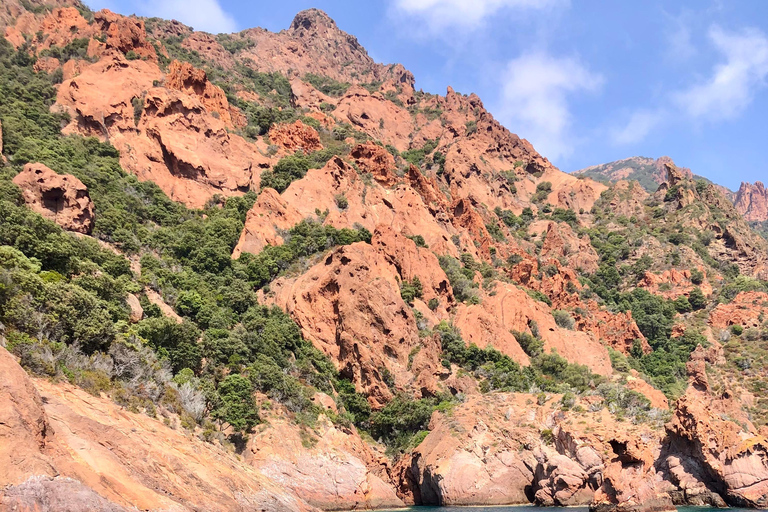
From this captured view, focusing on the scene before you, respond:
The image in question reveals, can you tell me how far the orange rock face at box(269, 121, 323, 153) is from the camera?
8044 centimetres

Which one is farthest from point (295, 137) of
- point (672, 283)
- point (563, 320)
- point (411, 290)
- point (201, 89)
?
point (672, 283)

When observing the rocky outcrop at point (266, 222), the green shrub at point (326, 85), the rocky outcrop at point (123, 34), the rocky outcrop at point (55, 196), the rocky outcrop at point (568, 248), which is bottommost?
the rocky outcrop at point (55, 196)

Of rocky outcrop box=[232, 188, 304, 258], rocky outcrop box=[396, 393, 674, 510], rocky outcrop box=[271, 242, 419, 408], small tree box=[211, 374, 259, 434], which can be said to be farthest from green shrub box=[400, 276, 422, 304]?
small tree box=[211, 374, 259, 434]

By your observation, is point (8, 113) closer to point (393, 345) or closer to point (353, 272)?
point (353, 272)

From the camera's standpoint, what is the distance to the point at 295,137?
81.4 m

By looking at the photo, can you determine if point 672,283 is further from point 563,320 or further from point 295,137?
point 295,137

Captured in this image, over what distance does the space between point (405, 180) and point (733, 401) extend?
44.2 meters

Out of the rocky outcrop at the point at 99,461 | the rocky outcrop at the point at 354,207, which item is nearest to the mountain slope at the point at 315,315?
the rocky outcrop at the point at 99,461

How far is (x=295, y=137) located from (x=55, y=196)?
134ft

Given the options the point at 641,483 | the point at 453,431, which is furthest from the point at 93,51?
the point at 641,483

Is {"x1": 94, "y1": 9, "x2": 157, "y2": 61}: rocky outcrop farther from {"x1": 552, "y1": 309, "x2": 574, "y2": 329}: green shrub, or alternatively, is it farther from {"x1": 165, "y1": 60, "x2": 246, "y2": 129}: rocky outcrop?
{"x1": 552, "y1": 309, "x2": 574, "y2": 329}: green shrub

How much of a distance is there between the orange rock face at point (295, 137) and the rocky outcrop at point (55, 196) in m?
36.6

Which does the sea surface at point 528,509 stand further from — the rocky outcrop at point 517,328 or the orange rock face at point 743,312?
the orange rock face at point 743,312

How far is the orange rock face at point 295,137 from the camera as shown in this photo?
80438 millimetres
